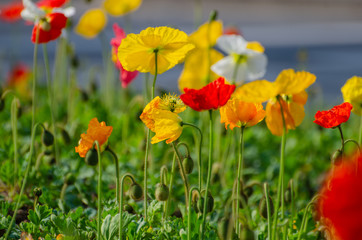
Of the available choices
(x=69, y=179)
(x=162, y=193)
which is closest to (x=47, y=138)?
(x=69, y=179)

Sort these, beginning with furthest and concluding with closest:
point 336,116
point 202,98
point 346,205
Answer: point 336,116, point 202,98, point 346,205

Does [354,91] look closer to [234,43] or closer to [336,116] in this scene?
[336,116]

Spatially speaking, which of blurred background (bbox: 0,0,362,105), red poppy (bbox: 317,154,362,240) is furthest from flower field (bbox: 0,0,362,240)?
blurred background (bbox: 0,0,362,105)

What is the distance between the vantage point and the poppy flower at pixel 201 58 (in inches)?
80.7

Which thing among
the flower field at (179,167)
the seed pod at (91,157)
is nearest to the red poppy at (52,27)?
the flower field at (179,167)

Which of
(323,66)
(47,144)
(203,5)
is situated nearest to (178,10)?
(203,5)

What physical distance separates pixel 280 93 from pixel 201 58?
1164 millimetres

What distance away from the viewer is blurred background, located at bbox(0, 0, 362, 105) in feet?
18.7

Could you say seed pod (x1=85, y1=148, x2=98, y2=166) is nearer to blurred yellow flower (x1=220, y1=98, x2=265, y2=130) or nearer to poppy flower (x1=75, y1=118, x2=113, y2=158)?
Result: poppy flower (x1=75, y1=118, x2=113, y2=158)

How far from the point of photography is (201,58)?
7.54ft

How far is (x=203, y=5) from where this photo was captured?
7391 mm

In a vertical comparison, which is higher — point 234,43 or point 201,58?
point 234,43

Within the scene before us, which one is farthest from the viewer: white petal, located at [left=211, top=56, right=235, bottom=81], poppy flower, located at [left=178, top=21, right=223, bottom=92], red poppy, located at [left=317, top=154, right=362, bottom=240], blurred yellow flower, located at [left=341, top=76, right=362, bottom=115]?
poppy flower, located at [left=178, top=21, right=223, bottom=92]

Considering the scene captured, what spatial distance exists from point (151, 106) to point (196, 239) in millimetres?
302
